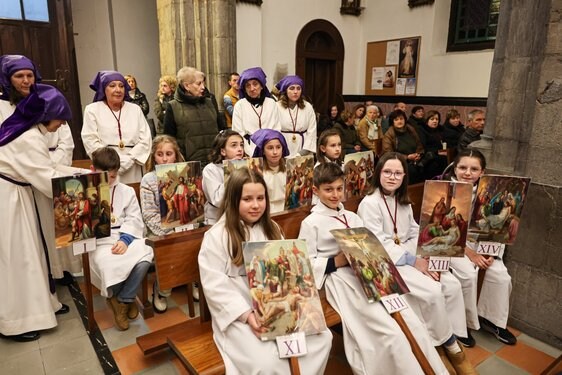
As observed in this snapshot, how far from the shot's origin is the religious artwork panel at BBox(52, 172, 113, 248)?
8.57 feet

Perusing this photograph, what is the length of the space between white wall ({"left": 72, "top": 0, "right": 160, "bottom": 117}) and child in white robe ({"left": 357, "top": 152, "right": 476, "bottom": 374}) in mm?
6861

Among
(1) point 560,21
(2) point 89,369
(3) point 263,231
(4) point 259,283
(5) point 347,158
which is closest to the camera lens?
(4) point 259,283

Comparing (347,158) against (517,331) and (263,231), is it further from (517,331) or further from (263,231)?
(517,331)

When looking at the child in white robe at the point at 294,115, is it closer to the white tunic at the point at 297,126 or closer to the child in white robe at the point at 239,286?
the white tunic at the point at 297,126

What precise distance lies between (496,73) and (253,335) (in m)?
2.83

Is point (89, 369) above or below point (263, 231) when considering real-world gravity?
below

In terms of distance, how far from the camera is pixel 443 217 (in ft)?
8.63

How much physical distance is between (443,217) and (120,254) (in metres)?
2.30

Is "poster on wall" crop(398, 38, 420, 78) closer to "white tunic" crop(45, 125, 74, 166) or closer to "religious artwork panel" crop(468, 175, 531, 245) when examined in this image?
"religious artwork panel" crop(468, 175, 531, 245)

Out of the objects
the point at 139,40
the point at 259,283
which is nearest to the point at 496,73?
the point at 259,283

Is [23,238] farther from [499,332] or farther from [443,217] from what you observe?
[499,332]

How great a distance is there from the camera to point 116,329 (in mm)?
3123

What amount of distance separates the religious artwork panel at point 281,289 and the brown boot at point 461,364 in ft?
3.70

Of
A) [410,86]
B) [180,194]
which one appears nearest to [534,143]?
[180,194]
